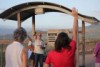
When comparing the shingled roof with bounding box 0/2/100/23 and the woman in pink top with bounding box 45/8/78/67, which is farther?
the shingled roof with bounding box 0/2/100/23

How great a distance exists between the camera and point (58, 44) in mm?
7004

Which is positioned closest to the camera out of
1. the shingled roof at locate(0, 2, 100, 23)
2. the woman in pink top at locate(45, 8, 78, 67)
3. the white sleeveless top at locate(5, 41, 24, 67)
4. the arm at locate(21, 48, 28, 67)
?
the arm at locate(21, 48, 28, 67)

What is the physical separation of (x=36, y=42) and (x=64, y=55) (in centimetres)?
934

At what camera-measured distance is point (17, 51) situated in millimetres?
7199

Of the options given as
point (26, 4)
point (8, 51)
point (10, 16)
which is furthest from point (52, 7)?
point (8, 51)

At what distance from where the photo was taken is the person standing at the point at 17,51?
7070 mm

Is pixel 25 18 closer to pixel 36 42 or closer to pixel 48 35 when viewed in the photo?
pixel 48 35

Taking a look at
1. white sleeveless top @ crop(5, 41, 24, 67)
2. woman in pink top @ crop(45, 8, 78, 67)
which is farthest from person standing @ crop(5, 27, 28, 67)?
woman in pink top @ crop(45, 8, 78, 67)

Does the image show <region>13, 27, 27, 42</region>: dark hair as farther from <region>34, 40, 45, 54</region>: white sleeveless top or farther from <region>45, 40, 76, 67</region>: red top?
<region>34, 40, 45, 54</region>: white sleeveless top

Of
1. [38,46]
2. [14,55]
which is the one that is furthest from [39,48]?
[14,55]

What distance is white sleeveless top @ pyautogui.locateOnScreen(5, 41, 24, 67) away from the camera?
7.18m

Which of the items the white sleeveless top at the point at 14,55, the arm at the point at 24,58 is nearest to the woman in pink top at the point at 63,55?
the arm at the point at 24,58

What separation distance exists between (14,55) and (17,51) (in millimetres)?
102

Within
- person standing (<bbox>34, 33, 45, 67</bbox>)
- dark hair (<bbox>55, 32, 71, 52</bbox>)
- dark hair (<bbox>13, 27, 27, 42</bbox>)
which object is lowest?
person standing (<bbox>34, 33, 45, 67</bbox>)
